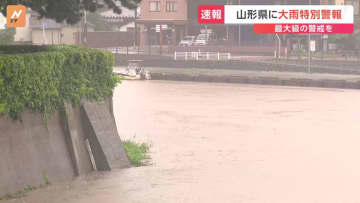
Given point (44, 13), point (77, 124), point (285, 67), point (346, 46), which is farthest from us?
point (346, 46)

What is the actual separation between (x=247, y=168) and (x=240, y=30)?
76.5 m

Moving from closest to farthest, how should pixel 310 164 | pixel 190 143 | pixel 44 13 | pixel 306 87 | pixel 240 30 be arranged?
pixel 44 13, pixel 310 164, pixel 190 143, pixel 306 87, pixel 240 30

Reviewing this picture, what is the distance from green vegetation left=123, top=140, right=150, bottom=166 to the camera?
71.2 feet

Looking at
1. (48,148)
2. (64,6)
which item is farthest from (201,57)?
(48,148)

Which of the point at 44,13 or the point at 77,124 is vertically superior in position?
the point at 44,13

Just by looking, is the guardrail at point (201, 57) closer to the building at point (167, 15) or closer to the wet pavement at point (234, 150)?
the building at point (167, 15)

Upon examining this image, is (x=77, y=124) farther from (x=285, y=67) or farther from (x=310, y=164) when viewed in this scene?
(x=285, y=67)

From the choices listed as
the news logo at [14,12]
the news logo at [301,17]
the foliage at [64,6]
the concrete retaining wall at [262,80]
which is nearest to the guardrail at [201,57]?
the news logo at [301,17]

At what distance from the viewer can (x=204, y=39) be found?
99688 millimetres

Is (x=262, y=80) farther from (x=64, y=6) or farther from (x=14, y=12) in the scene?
(x=64, y=6)

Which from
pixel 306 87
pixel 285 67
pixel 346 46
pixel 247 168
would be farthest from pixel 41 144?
pixel 346 46

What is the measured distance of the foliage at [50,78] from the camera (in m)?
16.7

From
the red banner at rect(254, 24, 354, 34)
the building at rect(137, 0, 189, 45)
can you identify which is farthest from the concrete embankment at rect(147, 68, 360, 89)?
the building at rect(137, 0, 189, 45)

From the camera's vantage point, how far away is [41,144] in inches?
703
